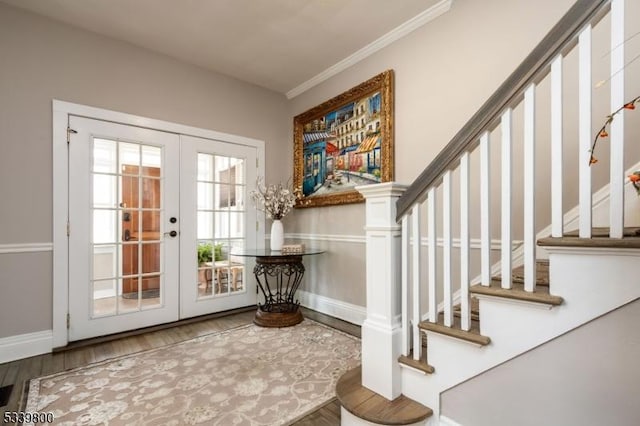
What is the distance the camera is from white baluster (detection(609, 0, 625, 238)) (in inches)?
36.7

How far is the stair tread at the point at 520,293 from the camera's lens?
1.06 m

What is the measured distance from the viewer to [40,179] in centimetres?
242

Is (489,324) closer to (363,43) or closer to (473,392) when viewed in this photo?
(473,392)

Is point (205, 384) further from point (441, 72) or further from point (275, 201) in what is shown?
point (441, 72)

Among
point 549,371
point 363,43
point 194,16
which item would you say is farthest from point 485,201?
point 194,16

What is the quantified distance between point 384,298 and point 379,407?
49 centimetres

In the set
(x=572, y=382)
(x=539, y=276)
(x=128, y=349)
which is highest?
(x=539, y=276)

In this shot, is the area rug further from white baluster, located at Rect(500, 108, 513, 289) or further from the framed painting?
the framed painting

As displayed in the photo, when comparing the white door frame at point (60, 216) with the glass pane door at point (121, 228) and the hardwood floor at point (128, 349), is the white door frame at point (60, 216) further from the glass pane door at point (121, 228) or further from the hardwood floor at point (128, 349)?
the hardwood floor at point (128, 349)

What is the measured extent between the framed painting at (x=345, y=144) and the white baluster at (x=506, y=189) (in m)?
1.51

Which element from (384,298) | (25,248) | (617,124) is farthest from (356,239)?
(25,248)

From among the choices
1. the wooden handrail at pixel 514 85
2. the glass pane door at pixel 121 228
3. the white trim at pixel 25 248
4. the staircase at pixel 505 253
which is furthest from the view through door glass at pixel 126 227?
the wooden handrail at pixel 514 85

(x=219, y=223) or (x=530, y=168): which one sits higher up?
(x=530, y=168)

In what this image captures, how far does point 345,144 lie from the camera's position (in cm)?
314
